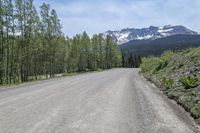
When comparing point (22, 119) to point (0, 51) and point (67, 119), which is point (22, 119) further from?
point (0, 51)

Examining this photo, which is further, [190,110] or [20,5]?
[20,5]

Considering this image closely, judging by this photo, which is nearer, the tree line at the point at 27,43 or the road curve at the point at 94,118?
the road curve at the point at 94,118

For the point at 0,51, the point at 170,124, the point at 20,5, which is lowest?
the point at 170,124

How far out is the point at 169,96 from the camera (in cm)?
1705

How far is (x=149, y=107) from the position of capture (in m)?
13.1

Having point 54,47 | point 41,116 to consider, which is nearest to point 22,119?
point 41,116

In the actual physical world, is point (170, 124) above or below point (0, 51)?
below

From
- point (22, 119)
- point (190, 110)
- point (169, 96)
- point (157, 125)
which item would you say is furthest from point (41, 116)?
point (169, 96)

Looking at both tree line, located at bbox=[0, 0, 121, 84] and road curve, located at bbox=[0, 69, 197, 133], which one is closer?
road curve, located at bbox=[0, 69, 197, 133]

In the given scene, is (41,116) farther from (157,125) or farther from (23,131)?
(157,125)

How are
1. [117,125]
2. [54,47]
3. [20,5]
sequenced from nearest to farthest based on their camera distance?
[117,125] < [20,5] < [54,47]

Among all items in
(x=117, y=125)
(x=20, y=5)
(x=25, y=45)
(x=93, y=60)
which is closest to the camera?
(x=117, y=125)

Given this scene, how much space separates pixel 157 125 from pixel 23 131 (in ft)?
11.7

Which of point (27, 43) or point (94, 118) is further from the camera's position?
point (27, 43)
